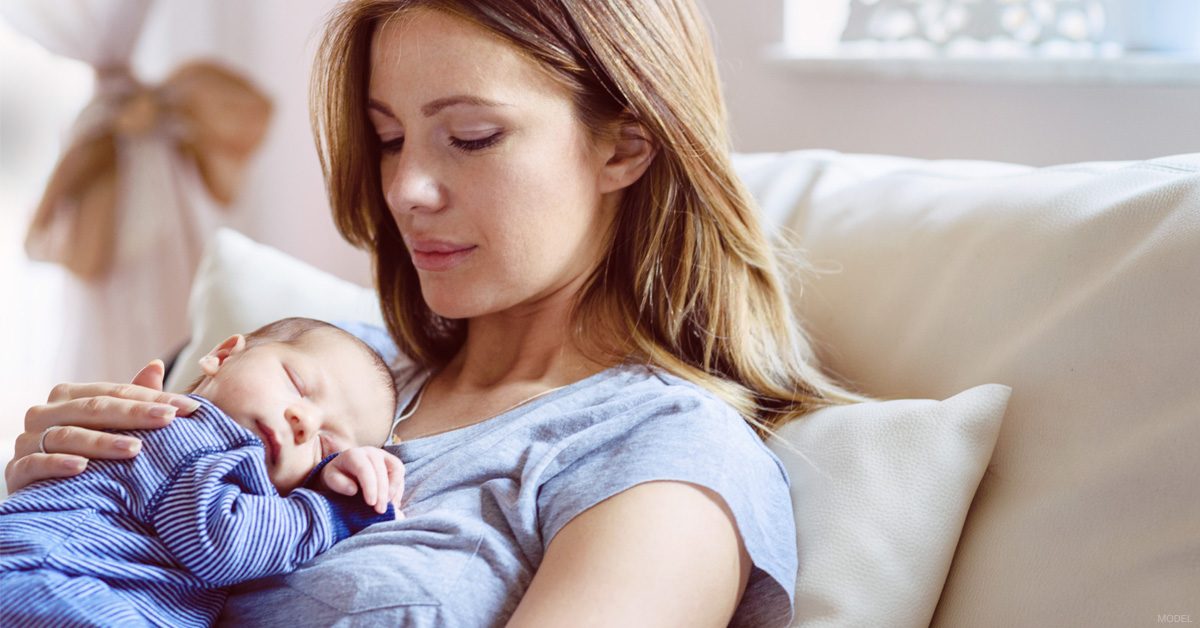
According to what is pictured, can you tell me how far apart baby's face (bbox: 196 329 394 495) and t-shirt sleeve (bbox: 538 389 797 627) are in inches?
9.5

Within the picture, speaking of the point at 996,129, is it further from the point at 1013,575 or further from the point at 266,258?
the point at 266,258

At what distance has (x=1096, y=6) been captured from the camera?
6.08 feet

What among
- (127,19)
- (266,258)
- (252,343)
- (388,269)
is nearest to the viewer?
(252,343)

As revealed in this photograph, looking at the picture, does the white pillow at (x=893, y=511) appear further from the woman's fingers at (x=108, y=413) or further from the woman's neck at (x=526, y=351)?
the woman's fingers at (x=108, y=413)

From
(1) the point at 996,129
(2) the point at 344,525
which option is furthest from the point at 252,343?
(1) the point at 996,129

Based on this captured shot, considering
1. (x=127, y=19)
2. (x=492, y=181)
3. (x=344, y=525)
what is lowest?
(x=344, y=525)

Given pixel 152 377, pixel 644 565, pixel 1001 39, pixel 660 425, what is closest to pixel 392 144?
pixel 152 377

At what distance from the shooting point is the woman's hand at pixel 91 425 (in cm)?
101

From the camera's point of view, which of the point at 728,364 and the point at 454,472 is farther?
the point at 728,364

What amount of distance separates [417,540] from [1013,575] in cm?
56

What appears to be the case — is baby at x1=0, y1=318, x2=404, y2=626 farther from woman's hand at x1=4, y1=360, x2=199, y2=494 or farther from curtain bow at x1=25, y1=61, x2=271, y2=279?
curtain bow at x1=25, y1=61, x2=271, y2=279

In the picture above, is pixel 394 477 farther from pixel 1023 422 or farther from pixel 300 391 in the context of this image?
pixel 1023 422

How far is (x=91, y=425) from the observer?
106 centimetres

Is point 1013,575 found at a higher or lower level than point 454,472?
lower
